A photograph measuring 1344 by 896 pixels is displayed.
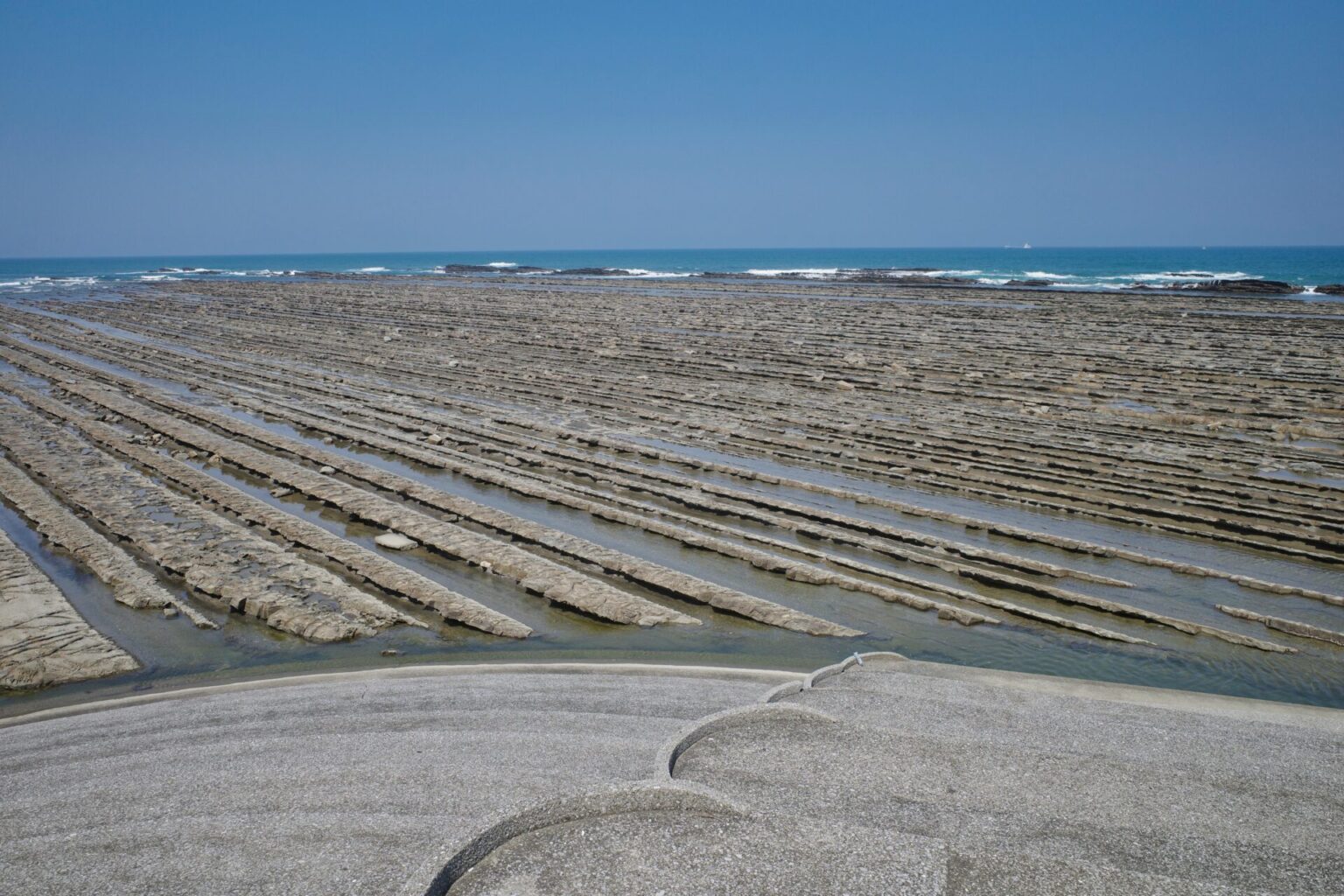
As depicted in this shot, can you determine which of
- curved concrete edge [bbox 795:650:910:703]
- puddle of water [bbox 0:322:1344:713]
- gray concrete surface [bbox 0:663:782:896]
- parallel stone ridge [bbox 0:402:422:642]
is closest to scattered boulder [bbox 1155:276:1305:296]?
puddle of water [bbox 0:322:1344:713]

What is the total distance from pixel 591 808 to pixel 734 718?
1819mm

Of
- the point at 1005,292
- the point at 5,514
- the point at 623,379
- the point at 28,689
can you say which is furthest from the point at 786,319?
the point at 28,689

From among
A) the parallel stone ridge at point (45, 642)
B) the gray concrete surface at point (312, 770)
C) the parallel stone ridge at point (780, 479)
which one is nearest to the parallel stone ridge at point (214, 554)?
the parallel stone ridge at point (780, 479)

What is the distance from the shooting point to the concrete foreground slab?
5.90m

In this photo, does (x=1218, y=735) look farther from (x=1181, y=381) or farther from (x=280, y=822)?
(x=1181, y=381)

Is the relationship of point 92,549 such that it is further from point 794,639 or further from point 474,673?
point 794,639

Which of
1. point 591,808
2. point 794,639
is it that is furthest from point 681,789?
point 794,639

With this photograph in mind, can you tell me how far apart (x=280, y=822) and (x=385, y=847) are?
0.95m

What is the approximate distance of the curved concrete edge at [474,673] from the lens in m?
9.09

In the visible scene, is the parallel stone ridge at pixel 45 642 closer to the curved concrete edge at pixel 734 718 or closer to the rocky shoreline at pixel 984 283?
the curved concrete edge at pixel 734 718

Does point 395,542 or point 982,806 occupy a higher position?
point 395,542

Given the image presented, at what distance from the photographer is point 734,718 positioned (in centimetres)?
783

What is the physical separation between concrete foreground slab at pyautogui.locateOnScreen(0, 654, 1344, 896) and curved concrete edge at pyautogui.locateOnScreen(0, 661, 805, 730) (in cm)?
12

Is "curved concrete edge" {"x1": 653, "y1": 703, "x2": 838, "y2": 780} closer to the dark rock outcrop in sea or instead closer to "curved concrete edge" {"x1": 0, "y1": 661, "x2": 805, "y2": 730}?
"curved concrete edge" {"x1": 0, "y1": 661, "x2": 805, "y2": 730}
